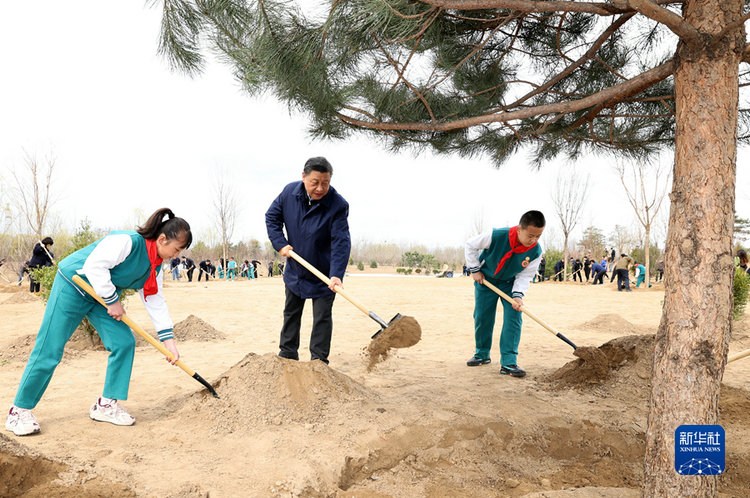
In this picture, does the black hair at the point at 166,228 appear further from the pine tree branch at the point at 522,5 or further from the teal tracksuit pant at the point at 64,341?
the pine tree branch at the point at 522,5

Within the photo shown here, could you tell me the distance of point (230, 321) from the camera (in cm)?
779

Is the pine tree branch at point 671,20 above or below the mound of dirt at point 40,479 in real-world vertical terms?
above

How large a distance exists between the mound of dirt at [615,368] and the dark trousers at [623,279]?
1134cm

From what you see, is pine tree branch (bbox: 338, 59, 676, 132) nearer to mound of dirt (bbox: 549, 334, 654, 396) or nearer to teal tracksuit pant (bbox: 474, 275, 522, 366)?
teal tracksuit pant (bbox: 474, 275, 522, 366)

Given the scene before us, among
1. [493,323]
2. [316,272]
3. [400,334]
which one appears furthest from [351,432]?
[493,323]

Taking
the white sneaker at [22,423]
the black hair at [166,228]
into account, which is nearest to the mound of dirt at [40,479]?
the white sneaker at [22,423]

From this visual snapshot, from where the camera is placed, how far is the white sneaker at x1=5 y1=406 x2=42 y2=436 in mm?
2473

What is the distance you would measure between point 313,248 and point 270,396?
1097 millimetres

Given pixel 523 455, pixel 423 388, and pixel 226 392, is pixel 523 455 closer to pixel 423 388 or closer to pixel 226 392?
pixel 423 388

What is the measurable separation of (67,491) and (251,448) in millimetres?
798

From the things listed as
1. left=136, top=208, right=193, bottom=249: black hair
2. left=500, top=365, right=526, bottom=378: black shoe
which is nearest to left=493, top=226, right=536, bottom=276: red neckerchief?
left=500, top=365, right=526, bottom=378: black shoe

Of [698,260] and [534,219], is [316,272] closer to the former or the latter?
[534,219]

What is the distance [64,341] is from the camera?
103 inches

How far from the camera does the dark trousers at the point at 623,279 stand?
14.1 metres
